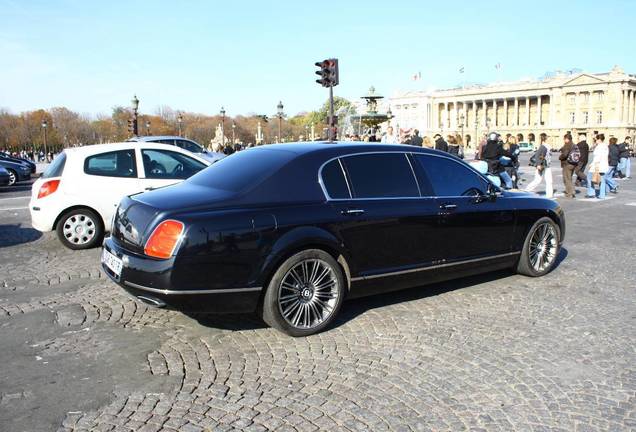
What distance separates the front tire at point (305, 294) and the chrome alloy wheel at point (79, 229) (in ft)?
16.2

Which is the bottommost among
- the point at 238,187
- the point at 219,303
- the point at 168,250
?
the point at 219,303

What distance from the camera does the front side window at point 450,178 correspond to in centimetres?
558

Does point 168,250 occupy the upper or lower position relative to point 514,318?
upper

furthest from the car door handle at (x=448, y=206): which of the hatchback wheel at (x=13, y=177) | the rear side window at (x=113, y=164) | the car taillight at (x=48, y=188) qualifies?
A: the hatchback wheel at (x=13, y=177)

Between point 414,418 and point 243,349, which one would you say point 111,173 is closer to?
point 243,349

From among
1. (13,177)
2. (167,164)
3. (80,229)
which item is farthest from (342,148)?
(13,177)

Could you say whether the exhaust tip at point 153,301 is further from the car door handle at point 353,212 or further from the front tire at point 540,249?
the front tire at point 540,249

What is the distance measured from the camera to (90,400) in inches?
138

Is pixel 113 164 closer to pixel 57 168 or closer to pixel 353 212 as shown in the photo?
pixel 57 168

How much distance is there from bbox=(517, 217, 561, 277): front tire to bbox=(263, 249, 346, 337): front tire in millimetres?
2772

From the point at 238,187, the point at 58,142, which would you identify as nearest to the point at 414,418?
the point at 238,187

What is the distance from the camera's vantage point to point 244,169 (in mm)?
5062

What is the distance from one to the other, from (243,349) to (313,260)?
0.93 m

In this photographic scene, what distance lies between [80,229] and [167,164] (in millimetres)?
1700
